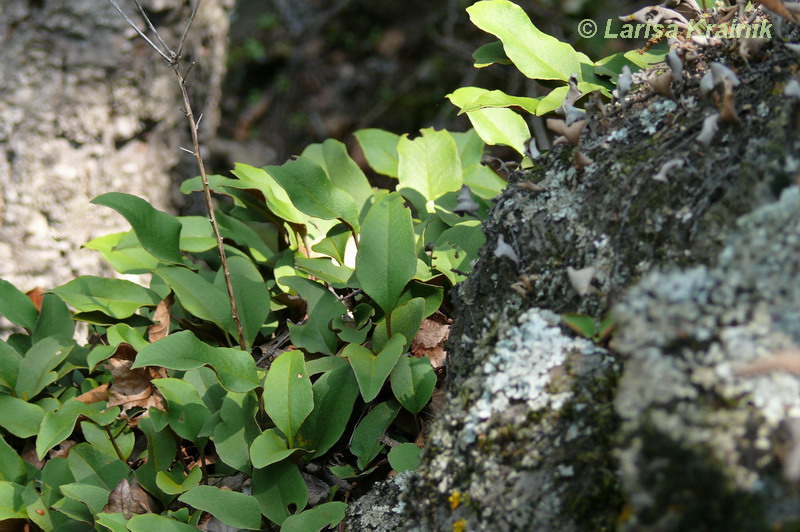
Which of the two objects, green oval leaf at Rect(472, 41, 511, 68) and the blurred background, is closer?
green oval leaf at Rect(472, 41, 511, 68)

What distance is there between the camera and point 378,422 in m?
1.25

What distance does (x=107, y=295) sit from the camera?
1.57 meters

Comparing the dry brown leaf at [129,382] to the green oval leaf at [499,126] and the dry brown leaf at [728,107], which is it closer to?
the green oval leaf at [499,126]

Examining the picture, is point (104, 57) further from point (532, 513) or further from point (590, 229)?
point (532, 513)

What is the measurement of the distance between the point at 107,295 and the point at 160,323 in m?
0.16

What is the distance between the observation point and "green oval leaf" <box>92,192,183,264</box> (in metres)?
1.48

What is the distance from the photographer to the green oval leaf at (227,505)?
1.12 meters

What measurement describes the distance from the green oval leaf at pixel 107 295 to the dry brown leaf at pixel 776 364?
1288 millimetres

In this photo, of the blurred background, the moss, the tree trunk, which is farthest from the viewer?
the blurred background

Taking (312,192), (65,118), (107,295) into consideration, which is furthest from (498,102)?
(65,118)

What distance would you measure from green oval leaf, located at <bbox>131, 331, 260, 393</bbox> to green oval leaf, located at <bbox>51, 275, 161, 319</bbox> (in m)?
0.39

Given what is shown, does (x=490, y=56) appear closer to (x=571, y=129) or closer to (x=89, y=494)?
(x=571, y=129)

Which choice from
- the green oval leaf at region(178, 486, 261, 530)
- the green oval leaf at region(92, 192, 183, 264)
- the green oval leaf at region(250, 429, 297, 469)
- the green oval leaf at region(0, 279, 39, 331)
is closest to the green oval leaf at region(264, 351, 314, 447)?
the green oval leaf at region(250, 429, 297, 469)

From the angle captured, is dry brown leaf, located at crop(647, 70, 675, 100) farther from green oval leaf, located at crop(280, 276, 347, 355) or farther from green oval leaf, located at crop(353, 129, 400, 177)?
green oval leaf, located at crop(353, 129, 400, 177)
